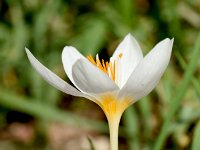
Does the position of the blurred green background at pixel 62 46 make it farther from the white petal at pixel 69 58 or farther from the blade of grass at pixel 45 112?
the white petal at pixel 69 58

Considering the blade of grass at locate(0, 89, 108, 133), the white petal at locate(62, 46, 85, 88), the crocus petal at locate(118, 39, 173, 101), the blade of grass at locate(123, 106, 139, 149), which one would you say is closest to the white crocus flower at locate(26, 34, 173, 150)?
the crocus petal at locate(118, 39, 173, 101)

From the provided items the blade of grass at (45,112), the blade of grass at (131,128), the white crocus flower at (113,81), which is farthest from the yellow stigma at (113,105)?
the blade of grass at (45,112)

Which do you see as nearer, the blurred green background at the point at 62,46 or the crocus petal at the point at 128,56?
the crocus petal at the point at 128,56

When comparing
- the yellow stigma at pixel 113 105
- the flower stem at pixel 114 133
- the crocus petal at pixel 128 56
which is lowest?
the flower stem at pixel 114 133

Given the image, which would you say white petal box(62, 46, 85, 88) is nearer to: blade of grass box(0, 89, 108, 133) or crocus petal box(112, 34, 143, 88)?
crocus petal box(112, 34, 143, 88)

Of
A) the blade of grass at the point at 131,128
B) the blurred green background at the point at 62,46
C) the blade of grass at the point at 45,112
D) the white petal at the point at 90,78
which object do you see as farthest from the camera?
the blurred green background at the point at 62,46

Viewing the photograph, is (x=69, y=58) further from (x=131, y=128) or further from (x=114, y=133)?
(x=131, y=128)

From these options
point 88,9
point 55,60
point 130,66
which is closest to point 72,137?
point 55,60
